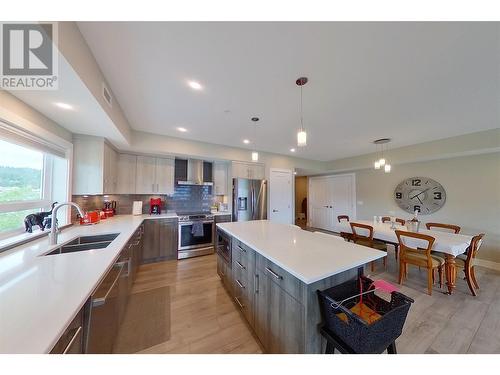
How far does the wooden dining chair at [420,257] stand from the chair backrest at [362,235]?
471mm

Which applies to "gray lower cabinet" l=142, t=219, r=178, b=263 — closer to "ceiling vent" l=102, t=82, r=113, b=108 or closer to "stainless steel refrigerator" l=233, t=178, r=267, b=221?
"stainless steel refrigerator" l=233, t=178, r=267, b=221

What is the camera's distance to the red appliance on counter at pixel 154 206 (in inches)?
144

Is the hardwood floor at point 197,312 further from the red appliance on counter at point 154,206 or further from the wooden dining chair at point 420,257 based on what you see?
the wooden dining chair at point 420,257

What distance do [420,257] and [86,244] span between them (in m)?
4.17

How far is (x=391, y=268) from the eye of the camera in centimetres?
310

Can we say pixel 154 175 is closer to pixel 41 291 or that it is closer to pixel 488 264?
pixel 41 291

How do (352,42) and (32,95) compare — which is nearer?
(352,42)

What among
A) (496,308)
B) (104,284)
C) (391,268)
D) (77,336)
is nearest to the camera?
(77,336)

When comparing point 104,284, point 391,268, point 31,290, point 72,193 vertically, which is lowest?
point 391,268

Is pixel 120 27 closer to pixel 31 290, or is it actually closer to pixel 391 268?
pixel 31 290

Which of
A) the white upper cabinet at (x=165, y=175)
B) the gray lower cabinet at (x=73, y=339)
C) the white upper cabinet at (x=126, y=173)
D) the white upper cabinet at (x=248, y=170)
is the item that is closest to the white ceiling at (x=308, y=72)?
the white upper cabinet at (x=126, y=173)

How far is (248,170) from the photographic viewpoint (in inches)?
172
